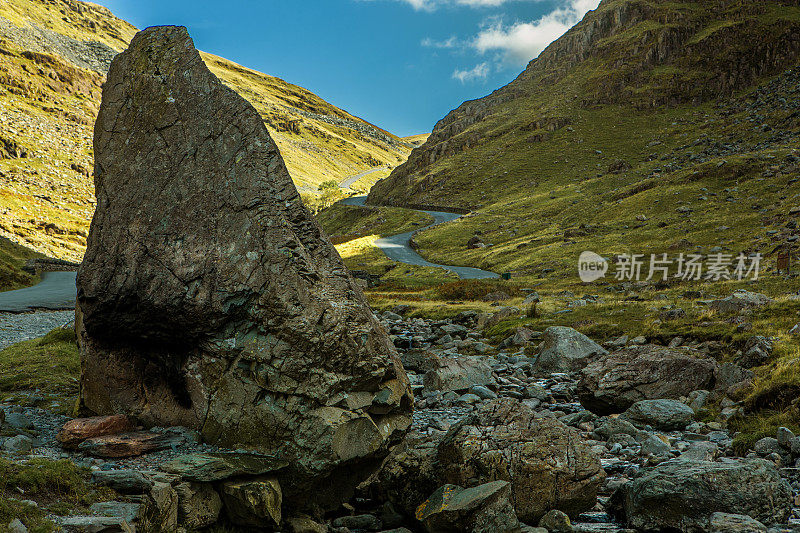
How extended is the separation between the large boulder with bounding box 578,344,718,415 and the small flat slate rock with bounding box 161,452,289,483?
466 inches

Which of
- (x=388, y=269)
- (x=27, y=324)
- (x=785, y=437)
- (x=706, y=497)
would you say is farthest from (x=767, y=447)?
(x=388, y=269)

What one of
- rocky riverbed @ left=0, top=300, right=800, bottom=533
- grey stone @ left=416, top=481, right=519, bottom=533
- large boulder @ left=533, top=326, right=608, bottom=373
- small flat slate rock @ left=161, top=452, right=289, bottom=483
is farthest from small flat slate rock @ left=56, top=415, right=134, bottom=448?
large boulder @ left=533, top=326, right=608, bottom=373

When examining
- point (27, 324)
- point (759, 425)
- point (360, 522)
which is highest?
point (759, 425)

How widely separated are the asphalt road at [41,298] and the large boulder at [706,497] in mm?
48489

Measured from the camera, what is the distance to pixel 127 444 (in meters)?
11.0

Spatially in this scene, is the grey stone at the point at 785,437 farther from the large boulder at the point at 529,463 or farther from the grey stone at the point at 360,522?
the grey stone at the point at 360,522

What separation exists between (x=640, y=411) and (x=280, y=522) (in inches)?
451

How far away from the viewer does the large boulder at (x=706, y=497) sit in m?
8.84

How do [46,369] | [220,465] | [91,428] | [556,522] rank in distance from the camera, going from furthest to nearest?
[46,369] < [91,428] < [220,465] < [556,522]

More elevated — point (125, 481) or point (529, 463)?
point (529, 463)

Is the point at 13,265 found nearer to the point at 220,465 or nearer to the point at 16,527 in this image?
the point at 220,465

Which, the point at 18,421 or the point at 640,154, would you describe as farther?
the point at 640,154

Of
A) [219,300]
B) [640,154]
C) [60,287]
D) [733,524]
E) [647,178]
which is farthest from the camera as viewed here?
[640,154]

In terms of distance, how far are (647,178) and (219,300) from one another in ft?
326
